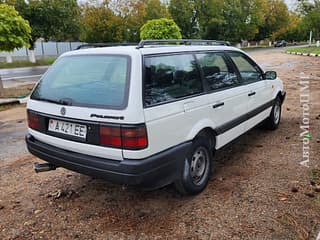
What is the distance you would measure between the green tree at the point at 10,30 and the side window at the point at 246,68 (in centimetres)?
659

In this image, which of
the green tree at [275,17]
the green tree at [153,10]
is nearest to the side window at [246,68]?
the green tree at [153,10]

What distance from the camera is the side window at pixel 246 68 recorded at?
163 inches

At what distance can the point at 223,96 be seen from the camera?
11.6ft

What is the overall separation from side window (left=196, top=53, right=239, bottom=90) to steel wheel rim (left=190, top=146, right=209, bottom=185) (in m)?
0.74

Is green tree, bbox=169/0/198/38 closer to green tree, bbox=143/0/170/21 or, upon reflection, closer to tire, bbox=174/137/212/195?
green tree, bbox=143/0/170/21

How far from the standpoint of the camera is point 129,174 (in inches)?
98.2

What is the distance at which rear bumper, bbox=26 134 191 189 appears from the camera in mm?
2512

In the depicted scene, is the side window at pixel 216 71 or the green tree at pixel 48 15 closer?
the side window at pixel 216 71

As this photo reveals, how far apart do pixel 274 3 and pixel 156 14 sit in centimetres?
3352

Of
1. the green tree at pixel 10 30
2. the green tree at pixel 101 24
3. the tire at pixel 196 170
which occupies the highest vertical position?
the green tree at pixel 101 24

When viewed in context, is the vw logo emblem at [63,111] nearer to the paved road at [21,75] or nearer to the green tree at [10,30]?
the green tree at [10,30]

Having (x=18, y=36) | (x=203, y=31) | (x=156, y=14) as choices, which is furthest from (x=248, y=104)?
(x=203, y=31)

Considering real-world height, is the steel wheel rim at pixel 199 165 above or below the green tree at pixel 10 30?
below

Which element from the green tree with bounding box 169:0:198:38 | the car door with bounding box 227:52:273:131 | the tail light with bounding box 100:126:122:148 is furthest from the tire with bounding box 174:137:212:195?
the green tree with bounding box 169:0:198:38
